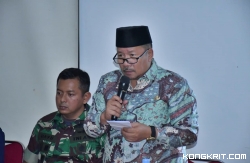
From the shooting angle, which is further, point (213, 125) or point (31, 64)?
point (31, 64)

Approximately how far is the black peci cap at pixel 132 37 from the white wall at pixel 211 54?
3.44 ft

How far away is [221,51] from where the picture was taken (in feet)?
10.9

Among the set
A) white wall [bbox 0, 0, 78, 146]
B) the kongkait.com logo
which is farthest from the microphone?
white wall [bbox 0, 0, 78, 146]

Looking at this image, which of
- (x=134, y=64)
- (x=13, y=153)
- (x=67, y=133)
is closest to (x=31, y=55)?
(x=13, y=153)

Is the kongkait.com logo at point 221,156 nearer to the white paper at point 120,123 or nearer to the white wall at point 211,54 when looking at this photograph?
the white wall at point 211,54

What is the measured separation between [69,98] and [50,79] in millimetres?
963

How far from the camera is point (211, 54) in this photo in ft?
11.0

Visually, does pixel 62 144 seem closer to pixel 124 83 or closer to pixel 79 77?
pixel 79 77

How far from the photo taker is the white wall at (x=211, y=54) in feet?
10.8

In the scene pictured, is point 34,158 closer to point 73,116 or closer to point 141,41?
point 73,116

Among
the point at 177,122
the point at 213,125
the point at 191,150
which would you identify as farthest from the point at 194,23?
the point at 177,122

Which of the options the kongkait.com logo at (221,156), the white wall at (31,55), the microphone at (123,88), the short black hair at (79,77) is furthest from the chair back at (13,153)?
the microphone at (123,88)

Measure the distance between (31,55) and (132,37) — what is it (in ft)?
5.85

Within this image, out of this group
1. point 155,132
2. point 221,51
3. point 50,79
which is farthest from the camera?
point 50,79
